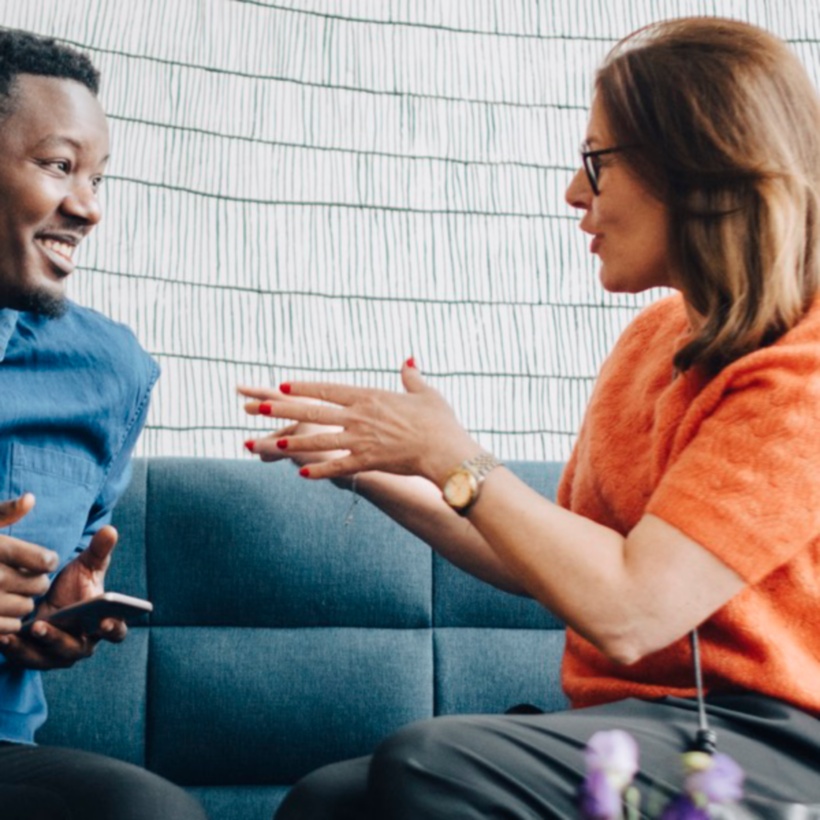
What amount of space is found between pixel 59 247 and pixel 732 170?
0.87m

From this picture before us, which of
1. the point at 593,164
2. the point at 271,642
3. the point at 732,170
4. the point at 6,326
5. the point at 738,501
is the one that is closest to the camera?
the point at 738,501

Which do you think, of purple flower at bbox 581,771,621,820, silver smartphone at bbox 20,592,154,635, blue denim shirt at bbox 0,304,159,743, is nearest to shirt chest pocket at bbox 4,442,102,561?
blue denim shirt at bbox 0,304,159,743

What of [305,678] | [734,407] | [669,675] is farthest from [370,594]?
[734,407]

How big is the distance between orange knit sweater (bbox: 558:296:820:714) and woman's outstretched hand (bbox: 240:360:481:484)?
0.21 metres

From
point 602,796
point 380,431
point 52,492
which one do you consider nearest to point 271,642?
point 52,492

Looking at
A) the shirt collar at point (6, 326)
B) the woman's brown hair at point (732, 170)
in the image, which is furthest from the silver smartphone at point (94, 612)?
the woman's brown hair at point (732, 170)

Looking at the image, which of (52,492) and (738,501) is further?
(52,492)

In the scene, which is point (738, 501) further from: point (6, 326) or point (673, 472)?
point (6, 326)

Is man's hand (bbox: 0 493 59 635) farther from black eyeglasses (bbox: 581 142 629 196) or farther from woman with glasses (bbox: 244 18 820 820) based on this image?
black eyeglasses (bbox: 581 142 629 196)

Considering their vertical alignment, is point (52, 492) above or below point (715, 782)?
above

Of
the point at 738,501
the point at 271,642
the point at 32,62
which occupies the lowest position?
the point at 271,642

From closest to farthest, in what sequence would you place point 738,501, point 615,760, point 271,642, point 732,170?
point 615,760 < point 738,501 < point 732,170 < point 271,642

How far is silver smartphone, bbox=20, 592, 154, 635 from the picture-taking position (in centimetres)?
141

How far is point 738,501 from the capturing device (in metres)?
1.27
